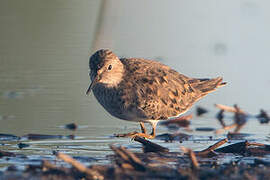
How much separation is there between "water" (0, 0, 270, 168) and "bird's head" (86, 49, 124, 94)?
89 centimetres

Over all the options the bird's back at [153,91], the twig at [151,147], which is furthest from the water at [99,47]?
the bird's back at [153,91]

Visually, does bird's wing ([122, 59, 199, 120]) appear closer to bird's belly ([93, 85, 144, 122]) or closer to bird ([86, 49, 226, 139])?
bird ([86, 49, 226, 139])

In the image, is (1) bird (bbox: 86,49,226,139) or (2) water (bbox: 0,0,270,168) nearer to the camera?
(1) bird (bbox: 86,49,226,139)

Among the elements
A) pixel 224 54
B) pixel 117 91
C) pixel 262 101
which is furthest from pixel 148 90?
pixel 224 54

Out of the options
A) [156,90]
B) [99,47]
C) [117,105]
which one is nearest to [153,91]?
[156,90]

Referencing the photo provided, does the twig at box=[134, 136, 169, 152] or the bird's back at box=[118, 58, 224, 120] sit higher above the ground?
the bird's back at box=[118, 58, 224, 120]

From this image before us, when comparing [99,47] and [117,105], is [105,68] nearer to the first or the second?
[117,105]

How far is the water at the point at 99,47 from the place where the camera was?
9914 millimetres

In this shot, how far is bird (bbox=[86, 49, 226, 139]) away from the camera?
907 centimetres

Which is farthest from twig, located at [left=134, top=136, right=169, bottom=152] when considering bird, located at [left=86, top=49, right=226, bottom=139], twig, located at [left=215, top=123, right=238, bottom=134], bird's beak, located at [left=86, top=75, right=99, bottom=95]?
twig, located at [left=215, top=123, right=238, bottom=134]

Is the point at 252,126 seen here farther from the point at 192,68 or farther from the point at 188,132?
the point at 192,68

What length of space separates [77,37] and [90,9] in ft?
5.57

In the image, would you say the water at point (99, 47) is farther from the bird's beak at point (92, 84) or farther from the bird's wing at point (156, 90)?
the bird's beak at point (92, 84)

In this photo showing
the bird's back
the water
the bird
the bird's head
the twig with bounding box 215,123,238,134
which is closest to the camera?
the bird's head
